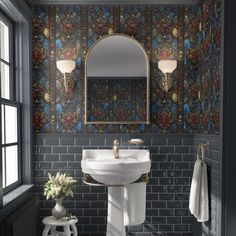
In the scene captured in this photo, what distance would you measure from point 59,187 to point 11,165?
0.61 m

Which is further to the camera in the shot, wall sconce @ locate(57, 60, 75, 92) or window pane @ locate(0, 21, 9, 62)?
wall sconce @ locate(57, 60, 75, 92)

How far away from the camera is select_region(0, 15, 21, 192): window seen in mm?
3467

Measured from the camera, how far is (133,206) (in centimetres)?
362

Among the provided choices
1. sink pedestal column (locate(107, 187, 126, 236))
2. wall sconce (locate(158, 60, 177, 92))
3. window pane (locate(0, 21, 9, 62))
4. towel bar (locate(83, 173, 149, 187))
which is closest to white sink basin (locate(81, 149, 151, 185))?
towel bar (locate(83, 173, 149, 187))

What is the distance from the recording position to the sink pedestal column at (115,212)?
3.53 metres

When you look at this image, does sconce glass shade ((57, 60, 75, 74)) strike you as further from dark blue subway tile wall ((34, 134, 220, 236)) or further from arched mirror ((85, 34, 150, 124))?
dark blue subway tile wall ((34, 134, 220, 236))

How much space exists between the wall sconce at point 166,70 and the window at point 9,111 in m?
1.68

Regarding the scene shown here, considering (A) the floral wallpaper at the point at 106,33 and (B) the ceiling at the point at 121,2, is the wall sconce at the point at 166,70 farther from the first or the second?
(B) the ceiling at the point at 121,2

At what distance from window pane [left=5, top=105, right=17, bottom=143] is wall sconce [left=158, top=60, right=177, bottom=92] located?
173 centimetres

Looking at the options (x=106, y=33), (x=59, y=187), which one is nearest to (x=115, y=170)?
(x=59, y=187)

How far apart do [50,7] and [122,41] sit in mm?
943

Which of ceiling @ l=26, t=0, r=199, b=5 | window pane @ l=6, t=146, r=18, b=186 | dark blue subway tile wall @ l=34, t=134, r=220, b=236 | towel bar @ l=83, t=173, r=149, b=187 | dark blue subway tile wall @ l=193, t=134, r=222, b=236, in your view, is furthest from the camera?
dark blue subway tile wall @ l=34, t=134, r=220, b=236

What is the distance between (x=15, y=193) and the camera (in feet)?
11.1

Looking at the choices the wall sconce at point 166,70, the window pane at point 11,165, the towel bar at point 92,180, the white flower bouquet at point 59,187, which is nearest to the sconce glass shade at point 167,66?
the wall sconce at point 166,70
